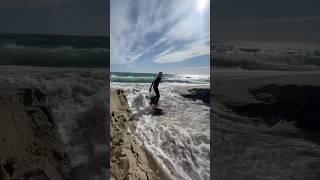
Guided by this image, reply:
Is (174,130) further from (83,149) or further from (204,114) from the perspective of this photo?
(83,149)

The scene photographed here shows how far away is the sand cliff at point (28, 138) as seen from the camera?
3930mm

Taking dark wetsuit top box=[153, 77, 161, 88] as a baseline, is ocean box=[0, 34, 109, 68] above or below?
above

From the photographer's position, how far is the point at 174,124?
15.1 feet

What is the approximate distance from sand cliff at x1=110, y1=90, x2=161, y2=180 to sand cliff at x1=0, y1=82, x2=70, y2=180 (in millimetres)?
485

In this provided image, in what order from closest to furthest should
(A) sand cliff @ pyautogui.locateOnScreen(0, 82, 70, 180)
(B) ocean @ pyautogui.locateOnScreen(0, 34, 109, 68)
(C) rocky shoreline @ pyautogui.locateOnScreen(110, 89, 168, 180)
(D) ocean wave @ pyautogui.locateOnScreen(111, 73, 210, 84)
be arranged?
(A) sand cliff @ pyautogui.locateOnScreen(0, 82, 70, 180) < (B) ocean @ pyautogui.locateOnScreen(0, 34, 109, 68) < (C) rocky shoreline @ pyautogui.locateOnScreen(110, 89, 168, 180) < (D) ocean wave @ pyautogui.locateOnScreen(111, 73, 210, 84)

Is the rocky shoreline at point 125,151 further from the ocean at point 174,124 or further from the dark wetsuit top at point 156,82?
the dark wetsuit top at point 156,82

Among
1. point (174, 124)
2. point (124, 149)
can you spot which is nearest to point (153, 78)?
point (174, 124)

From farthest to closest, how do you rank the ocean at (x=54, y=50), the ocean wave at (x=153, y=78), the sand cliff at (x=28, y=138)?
the ocean wave at (x=153, y=78), the ocean at (x=54, y=50), the sand cliff at (x=28, y=138)

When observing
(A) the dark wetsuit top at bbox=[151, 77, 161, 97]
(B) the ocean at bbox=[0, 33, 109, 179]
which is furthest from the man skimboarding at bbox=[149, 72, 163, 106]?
(B) the ocean at bbox=[0, 33, 109, 179]

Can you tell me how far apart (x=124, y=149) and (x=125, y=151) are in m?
0.02

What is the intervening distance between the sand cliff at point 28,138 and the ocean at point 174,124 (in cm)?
78

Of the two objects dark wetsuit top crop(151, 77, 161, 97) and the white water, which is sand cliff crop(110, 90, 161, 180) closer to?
the white water

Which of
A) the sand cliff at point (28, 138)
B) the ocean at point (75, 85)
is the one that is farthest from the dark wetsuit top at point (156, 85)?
the sand cliff at point (28, 138)

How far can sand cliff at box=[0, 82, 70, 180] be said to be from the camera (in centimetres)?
393
